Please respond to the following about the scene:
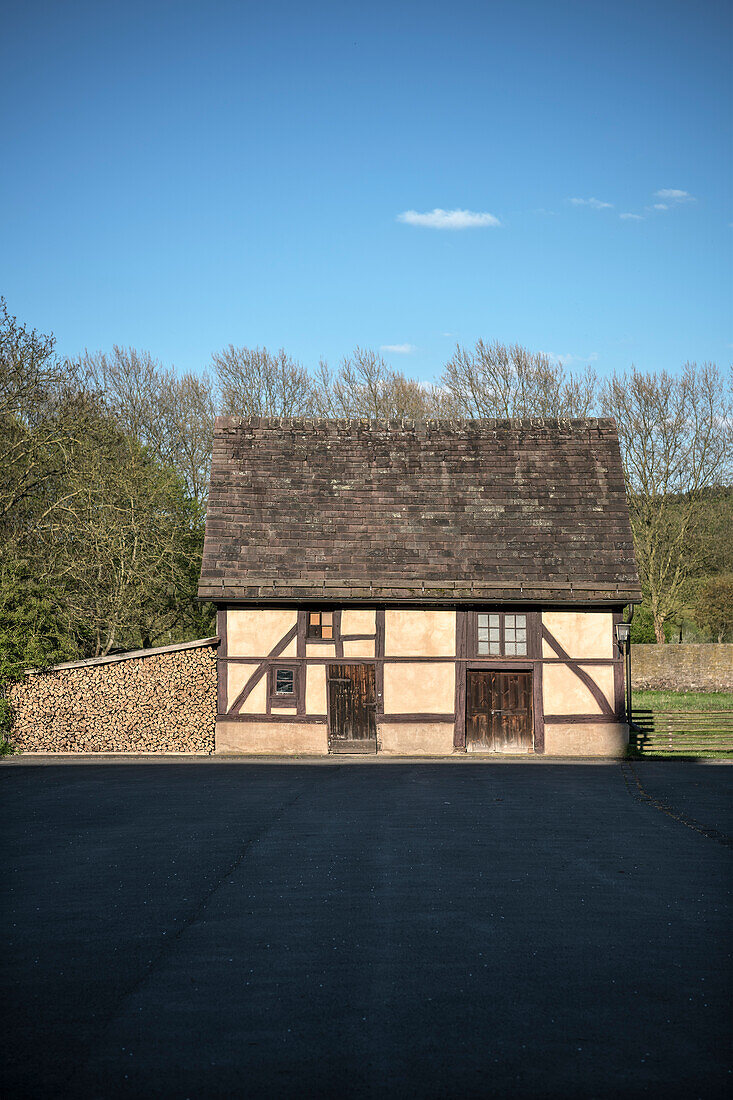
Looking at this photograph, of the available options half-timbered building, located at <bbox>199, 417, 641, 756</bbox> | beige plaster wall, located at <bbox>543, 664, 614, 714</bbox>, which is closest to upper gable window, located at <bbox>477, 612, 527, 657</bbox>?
half-timbered building, located at <bbox>199, 417, 641, 756</bbox>

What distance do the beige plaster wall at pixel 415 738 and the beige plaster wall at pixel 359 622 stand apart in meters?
1.98

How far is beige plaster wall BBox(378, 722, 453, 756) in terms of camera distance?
1945cm

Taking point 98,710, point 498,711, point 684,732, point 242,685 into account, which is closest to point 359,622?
point 242,685

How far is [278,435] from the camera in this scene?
22.5 metres

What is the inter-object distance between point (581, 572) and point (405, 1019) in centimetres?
1507

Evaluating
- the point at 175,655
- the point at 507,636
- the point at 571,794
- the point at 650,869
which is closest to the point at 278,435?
the point at 175,655

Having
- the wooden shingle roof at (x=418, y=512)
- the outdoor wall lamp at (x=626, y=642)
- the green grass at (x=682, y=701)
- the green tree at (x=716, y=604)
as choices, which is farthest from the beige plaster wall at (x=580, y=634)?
the green tree at (x=716, y=604)

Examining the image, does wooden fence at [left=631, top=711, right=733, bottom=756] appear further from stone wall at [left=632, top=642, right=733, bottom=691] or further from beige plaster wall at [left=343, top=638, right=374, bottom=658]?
stone wall at [left=632, top=642, right=733, bottom=691]

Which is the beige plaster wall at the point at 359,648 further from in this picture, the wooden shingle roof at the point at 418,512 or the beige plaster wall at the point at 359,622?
the wooden shingle roof at the point at 418,512

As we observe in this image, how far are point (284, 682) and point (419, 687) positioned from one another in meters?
2.82

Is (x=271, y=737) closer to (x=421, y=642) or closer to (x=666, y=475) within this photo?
(x=421, y=642)

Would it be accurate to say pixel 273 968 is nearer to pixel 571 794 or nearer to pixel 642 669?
pixel 571 794

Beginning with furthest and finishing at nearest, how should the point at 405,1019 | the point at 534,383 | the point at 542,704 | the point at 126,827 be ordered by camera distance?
the point at 534,383
the point at 542,704
the point at 126,827
the point at 405,1019

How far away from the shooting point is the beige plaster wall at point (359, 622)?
19656 mm
